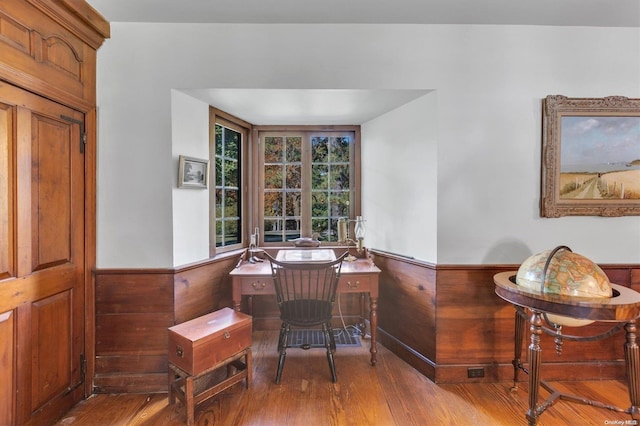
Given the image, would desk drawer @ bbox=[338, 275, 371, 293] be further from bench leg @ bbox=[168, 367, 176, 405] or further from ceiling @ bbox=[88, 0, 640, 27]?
ceiling @ bbox=[88, 0, 640, 27]

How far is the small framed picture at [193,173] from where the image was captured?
2041mm

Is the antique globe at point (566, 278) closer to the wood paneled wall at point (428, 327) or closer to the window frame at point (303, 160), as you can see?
the wood paneled wall at point (428, 327)

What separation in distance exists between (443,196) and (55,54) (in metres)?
2.70

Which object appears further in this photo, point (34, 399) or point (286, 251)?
point (286, 251)

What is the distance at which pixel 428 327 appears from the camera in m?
2.09

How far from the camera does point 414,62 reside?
2.04m

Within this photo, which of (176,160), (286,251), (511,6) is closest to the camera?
(511,6)

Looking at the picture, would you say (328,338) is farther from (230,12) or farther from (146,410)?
(230,12)

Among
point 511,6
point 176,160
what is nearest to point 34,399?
point 176,160

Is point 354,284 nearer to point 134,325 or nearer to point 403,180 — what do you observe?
point 403,180

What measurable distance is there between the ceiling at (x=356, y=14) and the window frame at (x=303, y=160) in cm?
65

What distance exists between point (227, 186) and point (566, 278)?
8.61 feet

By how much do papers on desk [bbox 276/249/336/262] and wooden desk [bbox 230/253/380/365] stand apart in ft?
0.60

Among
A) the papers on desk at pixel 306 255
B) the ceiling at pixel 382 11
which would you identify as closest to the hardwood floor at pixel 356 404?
the papers on desk at pixel 306 255
